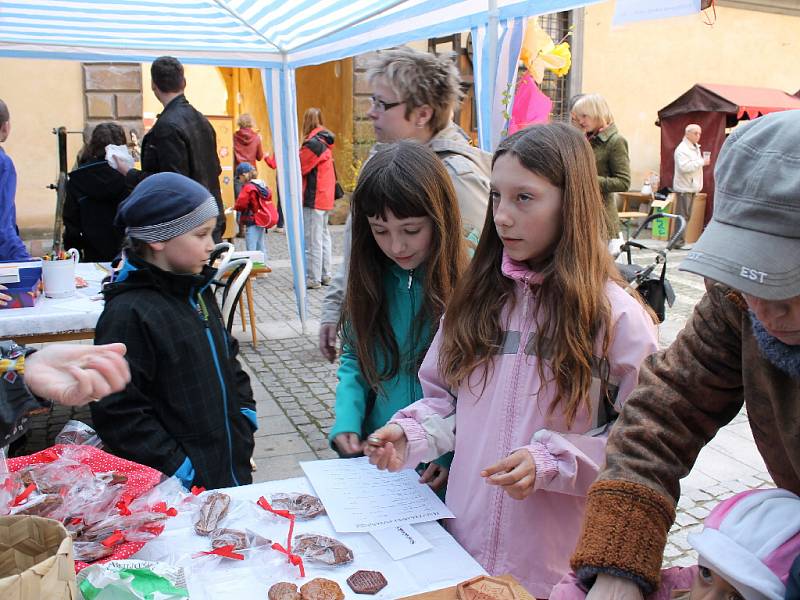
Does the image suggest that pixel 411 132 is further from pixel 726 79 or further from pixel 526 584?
pixel 726 79

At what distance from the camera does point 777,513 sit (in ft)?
2.96

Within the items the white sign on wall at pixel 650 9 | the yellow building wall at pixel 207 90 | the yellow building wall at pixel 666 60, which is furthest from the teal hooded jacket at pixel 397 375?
the yellow building wall at pixel 207 90

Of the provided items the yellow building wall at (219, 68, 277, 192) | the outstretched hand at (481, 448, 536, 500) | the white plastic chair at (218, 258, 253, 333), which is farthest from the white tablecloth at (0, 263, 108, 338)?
the yellow building wall at (219, 68, 277, 192)

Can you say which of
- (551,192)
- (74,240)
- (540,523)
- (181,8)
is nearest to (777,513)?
(540,523)

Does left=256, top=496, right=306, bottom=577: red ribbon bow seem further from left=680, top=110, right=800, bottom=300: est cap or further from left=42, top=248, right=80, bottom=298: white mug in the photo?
left=42, top=248, right=80, bottom=298: white mug

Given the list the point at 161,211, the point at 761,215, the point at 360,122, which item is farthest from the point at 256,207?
the point at 761,215

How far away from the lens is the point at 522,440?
167cm

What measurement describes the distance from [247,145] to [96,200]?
707 cm

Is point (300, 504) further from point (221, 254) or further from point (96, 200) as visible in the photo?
point (96, 200)

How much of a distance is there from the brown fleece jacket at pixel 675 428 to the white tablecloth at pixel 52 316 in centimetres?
330

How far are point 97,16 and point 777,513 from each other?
254 inches

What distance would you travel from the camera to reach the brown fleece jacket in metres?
1.12

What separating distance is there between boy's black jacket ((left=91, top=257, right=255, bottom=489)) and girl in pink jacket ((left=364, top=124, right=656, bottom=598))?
A: 0.95 m

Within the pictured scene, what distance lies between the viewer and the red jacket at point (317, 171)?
863 centimetres
